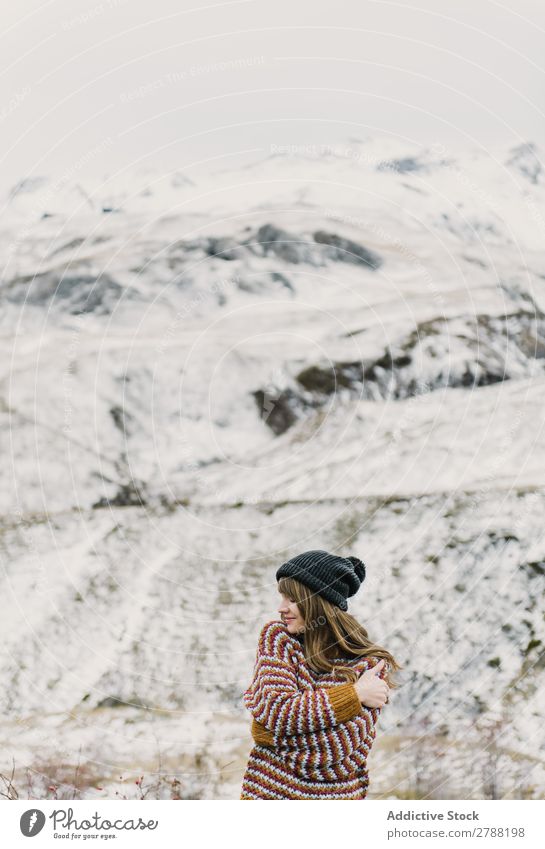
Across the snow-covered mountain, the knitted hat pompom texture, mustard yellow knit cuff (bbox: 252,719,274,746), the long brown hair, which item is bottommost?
mustard yellow knit cuff (bbox: 252,719,274,746)

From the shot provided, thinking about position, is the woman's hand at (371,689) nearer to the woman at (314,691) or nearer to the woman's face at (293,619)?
the woman at (314,691)

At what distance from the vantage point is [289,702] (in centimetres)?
278

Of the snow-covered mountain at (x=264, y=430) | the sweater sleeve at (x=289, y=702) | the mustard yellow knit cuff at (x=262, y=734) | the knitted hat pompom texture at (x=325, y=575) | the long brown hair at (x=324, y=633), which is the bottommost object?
the mustard yellow knit cuff at (x=262, y=734)

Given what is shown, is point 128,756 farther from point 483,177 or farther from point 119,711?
point 483,177

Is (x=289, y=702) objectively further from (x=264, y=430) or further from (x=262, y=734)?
(x=264, y=430)

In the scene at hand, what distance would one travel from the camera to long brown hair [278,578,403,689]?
2.94 meters

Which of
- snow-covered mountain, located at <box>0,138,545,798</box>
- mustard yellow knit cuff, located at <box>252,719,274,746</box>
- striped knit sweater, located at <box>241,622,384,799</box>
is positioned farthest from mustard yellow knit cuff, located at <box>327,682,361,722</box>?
snow-covered mountain, located at <box>0,138,545,798</box>

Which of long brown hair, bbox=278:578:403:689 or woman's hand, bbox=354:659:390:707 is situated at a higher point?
long brown hair, bbox=278:578:403:689

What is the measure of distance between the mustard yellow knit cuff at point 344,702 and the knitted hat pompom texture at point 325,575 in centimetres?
27

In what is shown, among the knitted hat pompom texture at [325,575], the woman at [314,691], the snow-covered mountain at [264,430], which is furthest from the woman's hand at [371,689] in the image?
the snow-covered mountain at [264,430]

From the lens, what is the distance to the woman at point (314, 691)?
9.18 feet

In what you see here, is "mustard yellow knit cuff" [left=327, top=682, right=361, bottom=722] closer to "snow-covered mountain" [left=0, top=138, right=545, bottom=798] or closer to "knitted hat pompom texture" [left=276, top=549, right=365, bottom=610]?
"knitted hat pompom texture" [left=276, top=549, right=365, bottom=610]

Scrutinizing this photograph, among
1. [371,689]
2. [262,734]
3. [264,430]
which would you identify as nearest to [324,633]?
A: [371,689]

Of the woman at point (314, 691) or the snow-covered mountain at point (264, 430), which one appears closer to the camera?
the woman at point (314, 691)
